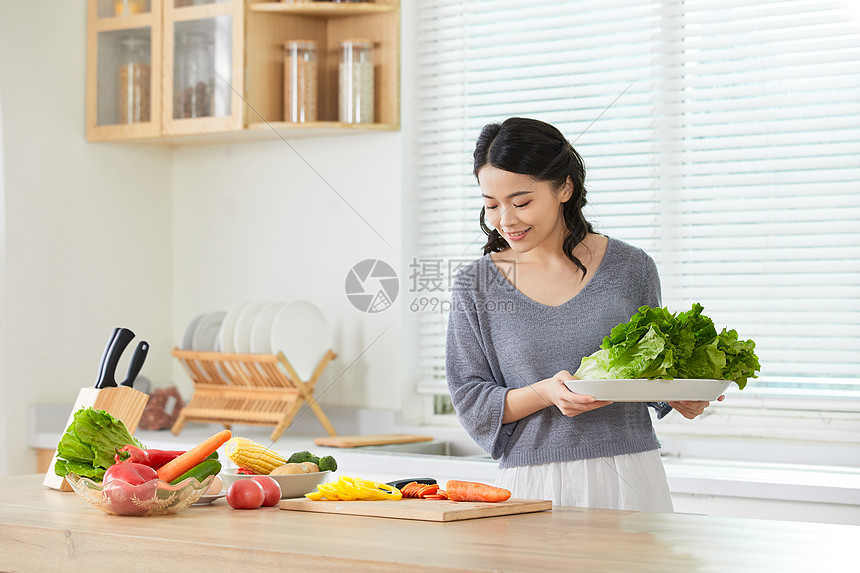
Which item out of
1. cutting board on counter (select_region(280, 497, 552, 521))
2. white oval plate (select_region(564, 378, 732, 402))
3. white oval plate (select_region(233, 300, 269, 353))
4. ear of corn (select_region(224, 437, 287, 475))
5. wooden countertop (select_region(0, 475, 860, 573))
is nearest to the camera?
wooden countertop (select_region(0, 475, 860, 573))

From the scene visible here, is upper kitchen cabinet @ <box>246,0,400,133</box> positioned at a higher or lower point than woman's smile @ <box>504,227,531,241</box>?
higher

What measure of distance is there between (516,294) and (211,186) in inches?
74.7

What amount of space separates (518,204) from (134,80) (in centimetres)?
190

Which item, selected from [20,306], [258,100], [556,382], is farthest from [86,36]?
[556,382]

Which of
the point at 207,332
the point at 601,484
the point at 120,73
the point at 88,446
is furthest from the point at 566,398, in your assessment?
the point at 120,73

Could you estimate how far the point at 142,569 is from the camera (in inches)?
52.5

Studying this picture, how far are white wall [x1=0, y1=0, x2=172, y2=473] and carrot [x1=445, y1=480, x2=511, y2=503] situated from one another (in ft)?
6.44

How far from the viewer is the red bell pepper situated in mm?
1595

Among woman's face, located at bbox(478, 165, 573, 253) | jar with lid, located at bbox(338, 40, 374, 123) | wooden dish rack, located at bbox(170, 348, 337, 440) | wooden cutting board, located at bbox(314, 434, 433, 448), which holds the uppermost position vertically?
jar with lid, located at bbox(338, 40, 374, 123)

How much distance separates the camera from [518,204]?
1.77m

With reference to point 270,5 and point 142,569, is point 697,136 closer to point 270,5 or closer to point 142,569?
point 270,5

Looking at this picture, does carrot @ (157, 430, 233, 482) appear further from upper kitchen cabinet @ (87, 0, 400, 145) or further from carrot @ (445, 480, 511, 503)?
upper kitchen cabinet @ (87, 0, 400, 145)

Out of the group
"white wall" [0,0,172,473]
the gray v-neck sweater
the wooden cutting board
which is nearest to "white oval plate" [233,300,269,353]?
the wooden cutting board

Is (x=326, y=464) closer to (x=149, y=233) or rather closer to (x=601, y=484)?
(x=601, y=484)
